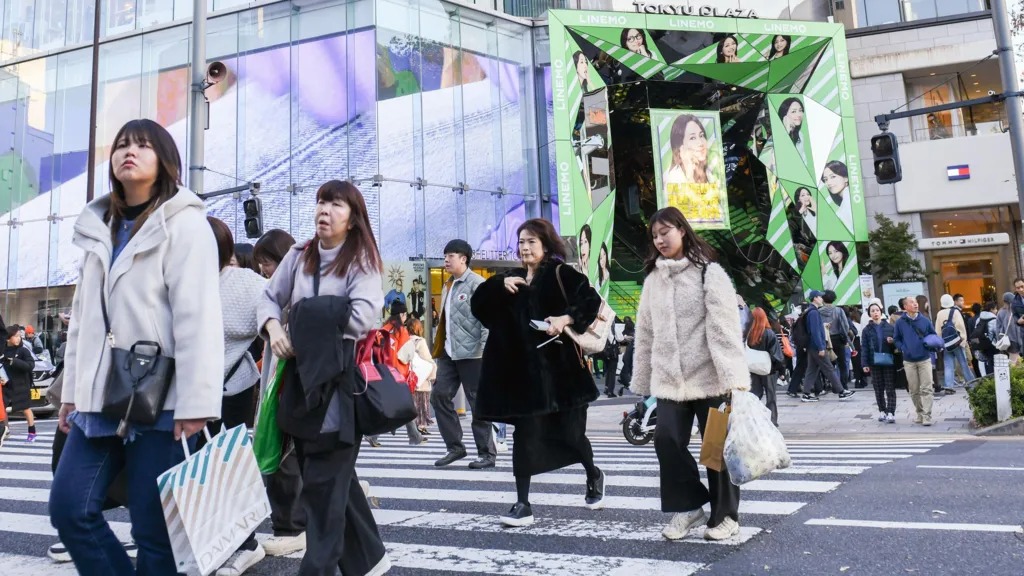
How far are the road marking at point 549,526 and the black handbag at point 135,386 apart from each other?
2.46m

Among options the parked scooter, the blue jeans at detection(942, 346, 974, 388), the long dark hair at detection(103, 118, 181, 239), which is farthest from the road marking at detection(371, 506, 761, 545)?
the blue jeans at detection(942, 346, 974, 388)

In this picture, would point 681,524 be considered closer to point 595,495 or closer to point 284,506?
point 595,495

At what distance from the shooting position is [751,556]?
12.4 feet

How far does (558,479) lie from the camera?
6.41 meters

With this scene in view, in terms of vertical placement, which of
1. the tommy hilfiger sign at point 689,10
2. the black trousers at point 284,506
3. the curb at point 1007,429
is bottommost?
the curb at point 1007,429

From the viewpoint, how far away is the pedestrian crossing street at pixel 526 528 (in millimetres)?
3807

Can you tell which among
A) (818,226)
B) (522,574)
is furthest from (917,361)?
(818,226)

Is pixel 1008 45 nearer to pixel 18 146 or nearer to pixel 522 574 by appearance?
pixel 522 574

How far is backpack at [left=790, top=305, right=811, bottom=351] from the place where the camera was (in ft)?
49.3

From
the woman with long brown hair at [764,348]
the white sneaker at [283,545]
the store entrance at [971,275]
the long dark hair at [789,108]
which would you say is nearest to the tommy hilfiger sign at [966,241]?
the store entrance at [971,275]

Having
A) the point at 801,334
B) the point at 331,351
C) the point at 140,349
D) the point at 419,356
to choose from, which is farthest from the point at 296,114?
the point at 140,349

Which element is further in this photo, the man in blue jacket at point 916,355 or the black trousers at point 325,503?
the man in blue jacket at point 916,355

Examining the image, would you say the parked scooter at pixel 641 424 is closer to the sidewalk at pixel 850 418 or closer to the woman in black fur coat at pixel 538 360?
the sidewalk at pixel 850 418

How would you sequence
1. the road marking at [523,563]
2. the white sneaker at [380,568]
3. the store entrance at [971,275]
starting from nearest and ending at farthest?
the white sneaker at [380,568]
the road marking at [523,563]
the store entrance at [971,275]
